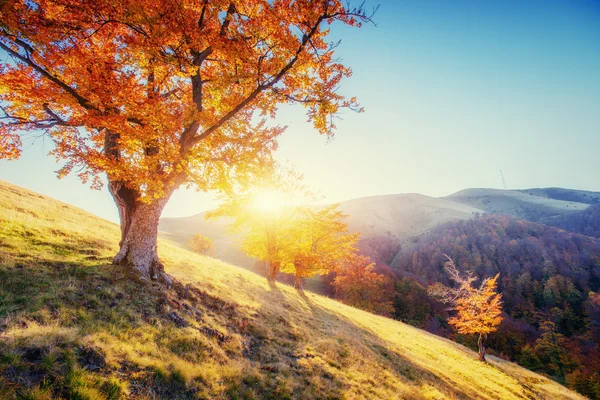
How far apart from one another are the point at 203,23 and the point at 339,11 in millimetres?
4342

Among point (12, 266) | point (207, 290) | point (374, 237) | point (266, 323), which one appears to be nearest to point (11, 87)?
point (12, 266)

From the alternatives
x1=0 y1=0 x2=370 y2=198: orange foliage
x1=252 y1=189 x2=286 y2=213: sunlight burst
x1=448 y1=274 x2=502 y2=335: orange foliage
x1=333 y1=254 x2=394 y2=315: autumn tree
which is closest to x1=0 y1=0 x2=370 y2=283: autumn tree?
x1=0 y1=0 x2=370 y2=198: orange foliage

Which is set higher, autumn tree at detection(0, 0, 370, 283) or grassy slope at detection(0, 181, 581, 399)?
autumn tree at detection(0, 0, 370, 283)

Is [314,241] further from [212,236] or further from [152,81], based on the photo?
[212,236]

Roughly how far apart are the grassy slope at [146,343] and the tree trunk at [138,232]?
71cm

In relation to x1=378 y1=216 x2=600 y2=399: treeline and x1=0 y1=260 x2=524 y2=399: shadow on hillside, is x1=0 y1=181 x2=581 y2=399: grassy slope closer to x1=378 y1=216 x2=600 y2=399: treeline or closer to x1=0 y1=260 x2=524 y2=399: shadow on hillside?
x1=0 y1=260 x2=524 y2=399: shadow on hillside

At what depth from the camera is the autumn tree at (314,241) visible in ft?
79.6

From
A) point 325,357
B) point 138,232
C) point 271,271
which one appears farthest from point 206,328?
point 271,271

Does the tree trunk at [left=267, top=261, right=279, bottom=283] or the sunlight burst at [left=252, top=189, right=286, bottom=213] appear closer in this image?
the sunlight burst at [left=252, top=189, right=286, bottom=213]

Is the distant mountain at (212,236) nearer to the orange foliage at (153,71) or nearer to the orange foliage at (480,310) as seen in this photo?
the orange foliage at (480,310)

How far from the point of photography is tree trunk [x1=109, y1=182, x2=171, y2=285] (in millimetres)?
9575

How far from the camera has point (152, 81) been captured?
9.66m

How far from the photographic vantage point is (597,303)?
222 ft

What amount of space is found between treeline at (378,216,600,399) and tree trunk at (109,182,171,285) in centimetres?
5500
